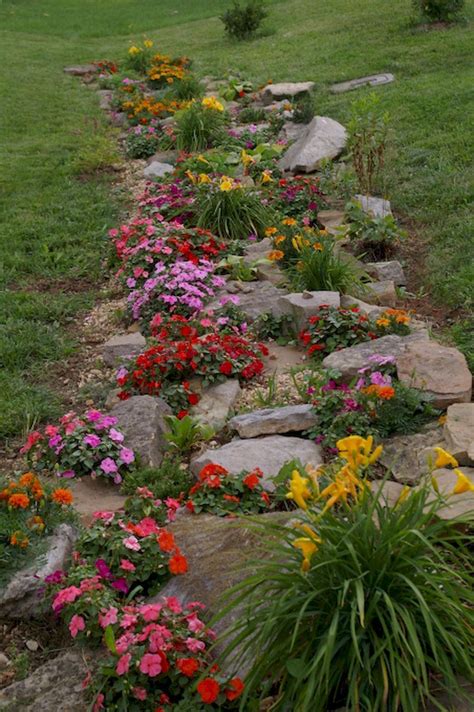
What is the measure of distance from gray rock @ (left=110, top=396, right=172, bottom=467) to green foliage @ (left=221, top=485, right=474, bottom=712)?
6.01ft

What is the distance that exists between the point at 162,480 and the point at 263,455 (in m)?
0.55

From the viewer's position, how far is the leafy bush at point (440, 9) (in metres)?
13.3

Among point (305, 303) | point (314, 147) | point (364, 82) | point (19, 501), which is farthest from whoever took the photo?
point (364, 82)

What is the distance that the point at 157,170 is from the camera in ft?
31.6

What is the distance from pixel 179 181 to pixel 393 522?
6.46 meters

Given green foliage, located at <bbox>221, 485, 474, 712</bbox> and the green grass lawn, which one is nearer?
green foliage, located at <bbox>221, 485, 474, 712</bbox>

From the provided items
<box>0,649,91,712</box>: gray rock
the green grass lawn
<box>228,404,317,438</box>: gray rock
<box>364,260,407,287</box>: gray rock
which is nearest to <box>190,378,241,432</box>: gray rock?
<box>228,404,317,438</box>: gray rock

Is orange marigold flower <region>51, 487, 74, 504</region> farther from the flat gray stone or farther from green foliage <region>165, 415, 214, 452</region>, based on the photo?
the flat gray stone

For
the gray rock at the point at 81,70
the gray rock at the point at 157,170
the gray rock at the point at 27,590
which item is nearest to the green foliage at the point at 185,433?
the gray rock at the point at 27,590

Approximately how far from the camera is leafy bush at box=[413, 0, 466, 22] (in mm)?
13281

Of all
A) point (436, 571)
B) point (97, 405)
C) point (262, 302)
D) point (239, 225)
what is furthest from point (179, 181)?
point (436, 571)

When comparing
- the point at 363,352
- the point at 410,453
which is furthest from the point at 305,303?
the point at 410,453

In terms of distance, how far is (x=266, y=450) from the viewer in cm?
449

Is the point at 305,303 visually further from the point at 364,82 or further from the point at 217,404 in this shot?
the point at 364,82
